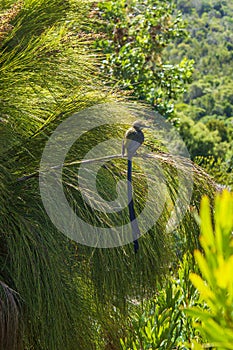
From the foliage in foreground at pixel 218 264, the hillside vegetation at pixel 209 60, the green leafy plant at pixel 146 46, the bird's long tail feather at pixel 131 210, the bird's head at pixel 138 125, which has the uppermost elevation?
the foliage in foreground at pixel 218 264

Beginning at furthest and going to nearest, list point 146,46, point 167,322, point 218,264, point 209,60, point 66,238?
point 209,60 < point 146,46 < point 66,238 < point 167,322 < point 218,264

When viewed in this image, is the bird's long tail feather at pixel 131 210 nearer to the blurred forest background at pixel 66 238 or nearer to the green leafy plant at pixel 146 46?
the blurred forest background at pixel 66 238

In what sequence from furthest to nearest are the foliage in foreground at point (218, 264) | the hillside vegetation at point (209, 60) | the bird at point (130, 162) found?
1. the hillside vegetation at point (209, 60)
2. the bird at point (130, 162)
3. the foliage in foreground at point (218, 264)

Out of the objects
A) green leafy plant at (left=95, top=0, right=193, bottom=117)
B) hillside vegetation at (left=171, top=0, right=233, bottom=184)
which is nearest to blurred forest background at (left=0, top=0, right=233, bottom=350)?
green leafy plant at (left=95, top=0, right=193, bottom=117)

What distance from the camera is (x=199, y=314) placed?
0.80 feet

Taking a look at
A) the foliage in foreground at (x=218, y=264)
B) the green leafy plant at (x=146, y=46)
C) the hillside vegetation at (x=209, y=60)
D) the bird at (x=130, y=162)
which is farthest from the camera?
the hillside vegetation at (x=209, y=60)

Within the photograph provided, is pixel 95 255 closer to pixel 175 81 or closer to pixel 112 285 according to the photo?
pixel 112 285

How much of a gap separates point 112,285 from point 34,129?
9.0 inches

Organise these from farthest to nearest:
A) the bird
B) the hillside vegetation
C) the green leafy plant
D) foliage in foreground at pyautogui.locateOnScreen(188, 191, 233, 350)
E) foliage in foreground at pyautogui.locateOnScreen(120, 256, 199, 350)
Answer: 1. the hillside vegetation
2. the green leafy plant
3. the bird
4. foliage in foreground at pyautogui.locateOnScreen(120, 256, 199, 350)
5. foliage in foreground at pyautogui.locateOnScreen(188, 191, 233, 350)

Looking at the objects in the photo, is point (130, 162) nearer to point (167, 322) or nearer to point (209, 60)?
point (167, 322)

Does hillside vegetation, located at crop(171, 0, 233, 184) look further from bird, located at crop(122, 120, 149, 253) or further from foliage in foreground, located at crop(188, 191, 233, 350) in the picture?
foliage in foreground, located at crop(188, 191, 233, 350)

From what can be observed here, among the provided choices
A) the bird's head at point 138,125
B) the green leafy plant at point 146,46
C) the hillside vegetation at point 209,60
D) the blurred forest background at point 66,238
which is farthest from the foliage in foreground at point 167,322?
the hillside vegetation at point 209,60

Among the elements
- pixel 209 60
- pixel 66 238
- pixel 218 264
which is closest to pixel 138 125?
pixel 66 238

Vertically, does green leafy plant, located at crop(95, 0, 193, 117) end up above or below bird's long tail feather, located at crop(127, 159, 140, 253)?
below
